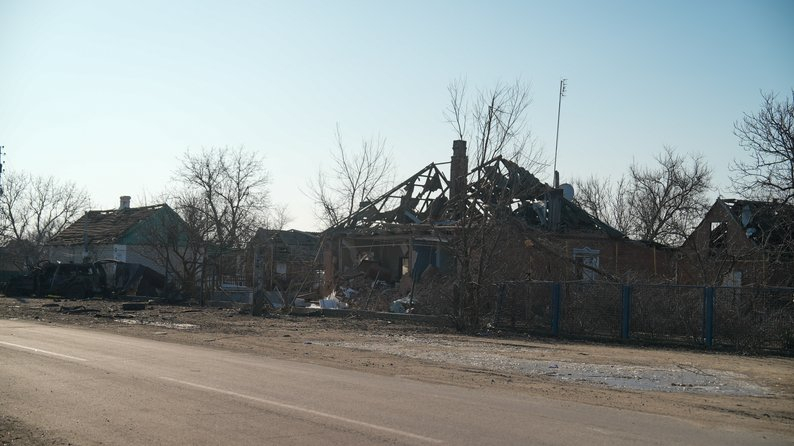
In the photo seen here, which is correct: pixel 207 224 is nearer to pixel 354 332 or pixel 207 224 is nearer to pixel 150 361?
pixel 354 332

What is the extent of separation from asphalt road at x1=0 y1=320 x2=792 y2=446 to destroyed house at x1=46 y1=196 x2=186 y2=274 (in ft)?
118

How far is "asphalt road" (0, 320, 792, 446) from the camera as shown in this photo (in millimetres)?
8023

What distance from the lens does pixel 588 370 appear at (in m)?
15.1

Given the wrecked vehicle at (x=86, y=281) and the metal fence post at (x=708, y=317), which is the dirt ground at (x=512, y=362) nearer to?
the metal fence post at (x=708, y=317)

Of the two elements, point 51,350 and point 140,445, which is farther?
point 51,350

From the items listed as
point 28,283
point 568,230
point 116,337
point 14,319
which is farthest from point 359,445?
point 28,283

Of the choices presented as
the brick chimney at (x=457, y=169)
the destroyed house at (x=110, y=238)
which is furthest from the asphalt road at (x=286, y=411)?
the destroyed house at (x=110, y=238)

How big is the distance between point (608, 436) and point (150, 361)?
926 centimetres

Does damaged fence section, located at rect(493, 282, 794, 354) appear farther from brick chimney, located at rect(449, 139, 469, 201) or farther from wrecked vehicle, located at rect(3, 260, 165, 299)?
wrecked vehicle, located at rect(3, 260, 165, 299)

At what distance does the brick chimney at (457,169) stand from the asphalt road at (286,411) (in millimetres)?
18533

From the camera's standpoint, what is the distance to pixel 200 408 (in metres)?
9.39

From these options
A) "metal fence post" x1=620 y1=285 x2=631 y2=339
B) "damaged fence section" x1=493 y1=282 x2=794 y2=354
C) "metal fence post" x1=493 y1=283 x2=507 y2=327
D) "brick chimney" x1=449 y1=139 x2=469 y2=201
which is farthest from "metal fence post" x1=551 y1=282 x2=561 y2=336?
"brick chimney" x1=449 y1=139 x2=469 y2=201

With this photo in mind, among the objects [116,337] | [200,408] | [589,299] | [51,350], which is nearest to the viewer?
[200,408]

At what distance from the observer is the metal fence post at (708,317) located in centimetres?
1981
